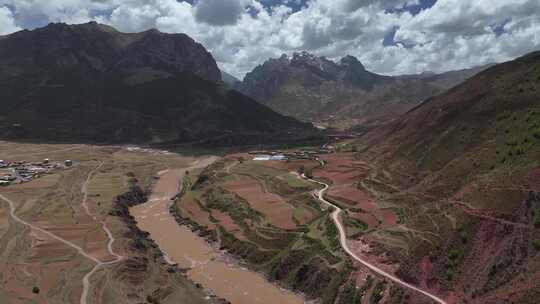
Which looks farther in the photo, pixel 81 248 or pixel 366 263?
pixel 81 248

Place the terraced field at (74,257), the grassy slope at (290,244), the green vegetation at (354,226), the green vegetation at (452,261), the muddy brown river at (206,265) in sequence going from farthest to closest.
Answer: the green vegetation at (354,226) < the muddy brown river at (206,265) < the grassy slope at (290,244) < the terraced field at (74,257) < the green vegetation at (452,261)

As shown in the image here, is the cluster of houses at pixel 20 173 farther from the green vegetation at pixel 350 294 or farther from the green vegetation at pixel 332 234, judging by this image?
the green vegetation at pixel 350 294

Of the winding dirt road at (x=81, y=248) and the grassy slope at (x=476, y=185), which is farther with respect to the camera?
the winding dirt road at (x=81, y=248)

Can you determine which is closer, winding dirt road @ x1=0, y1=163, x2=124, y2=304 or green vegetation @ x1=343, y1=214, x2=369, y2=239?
winding dirt road @ x1=0, y1=163, x2=124, y2=304

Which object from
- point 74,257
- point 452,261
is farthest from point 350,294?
point 74,257

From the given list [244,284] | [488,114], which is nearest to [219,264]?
[244,284]

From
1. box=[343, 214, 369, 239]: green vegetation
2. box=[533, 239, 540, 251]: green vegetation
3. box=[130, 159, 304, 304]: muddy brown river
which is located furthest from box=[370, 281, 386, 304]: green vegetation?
box=[533, 239, 540, 251]: green vegetation

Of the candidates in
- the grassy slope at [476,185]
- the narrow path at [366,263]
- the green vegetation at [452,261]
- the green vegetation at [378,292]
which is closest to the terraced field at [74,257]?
the narrow path at [366,263]

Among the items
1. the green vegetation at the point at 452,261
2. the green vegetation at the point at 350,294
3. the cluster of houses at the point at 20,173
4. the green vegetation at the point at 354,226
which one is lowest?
the cluster of houses at the point at 20,173

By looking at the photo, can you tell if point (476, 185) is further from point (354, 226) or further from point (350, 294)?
point (350, 294)

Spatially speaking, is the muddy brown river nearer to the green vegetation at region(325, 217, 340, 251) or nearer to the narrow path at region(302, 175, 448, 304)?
the narrow path at region(302, 175, 448, 304)
